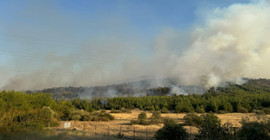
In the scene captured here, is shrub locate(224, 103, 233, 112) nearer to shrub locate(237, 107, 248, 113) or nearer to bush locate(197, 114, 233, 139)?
shrub locate(237, 107, 248, 113)

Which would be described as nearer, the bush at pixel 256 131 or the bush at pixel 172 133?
the bush at pixel 256 131

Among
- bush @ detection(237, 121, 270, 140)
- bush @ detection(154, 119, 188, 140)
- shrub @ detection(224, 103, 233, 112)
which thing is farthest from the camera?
shrub @ detection(224, 103, 233, 112)

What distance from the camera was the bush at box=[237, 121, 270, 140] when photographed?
10.9m

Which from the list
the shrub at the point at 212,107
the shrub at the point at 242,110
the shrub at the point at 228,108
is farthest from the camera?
the shrub at the point at 212,107

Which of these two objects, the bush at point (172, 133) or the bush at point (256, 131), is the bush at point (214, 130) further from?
the bush at point (256, 131)

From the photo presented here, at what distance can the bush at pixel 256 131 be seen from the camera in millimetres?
10922

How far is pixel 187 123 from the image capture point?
103ft

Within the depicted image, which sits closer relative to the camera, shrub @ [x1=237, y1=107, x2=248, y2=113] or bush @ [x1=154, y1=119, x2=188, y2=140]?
bush @ [x1=154, y1=119, x2=188, y2=140]

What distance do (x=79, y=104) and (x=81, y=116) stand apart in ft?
173

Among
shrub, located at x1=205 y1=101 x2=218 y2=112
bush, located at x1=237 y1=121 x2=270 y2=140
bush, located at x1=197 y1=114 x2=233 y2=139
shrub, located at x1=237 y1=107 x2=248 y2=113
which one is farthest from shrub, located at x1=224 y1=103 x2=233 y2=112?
bush, located at x1=237 y1=121 x2=270 y2=140

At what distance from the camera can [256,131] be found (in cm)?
1105

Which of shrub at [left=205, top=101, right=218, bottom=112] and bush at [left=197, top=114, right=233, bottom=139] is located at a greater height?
bush at [left=197, top=114, right=233, bottom=139]

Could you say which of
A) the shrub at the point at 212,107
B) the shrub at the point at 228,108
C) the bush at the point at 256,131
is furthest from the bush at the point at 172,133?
the shrub at the point at 228,108

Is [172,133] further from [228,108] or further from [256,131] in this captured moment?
[228,108]
